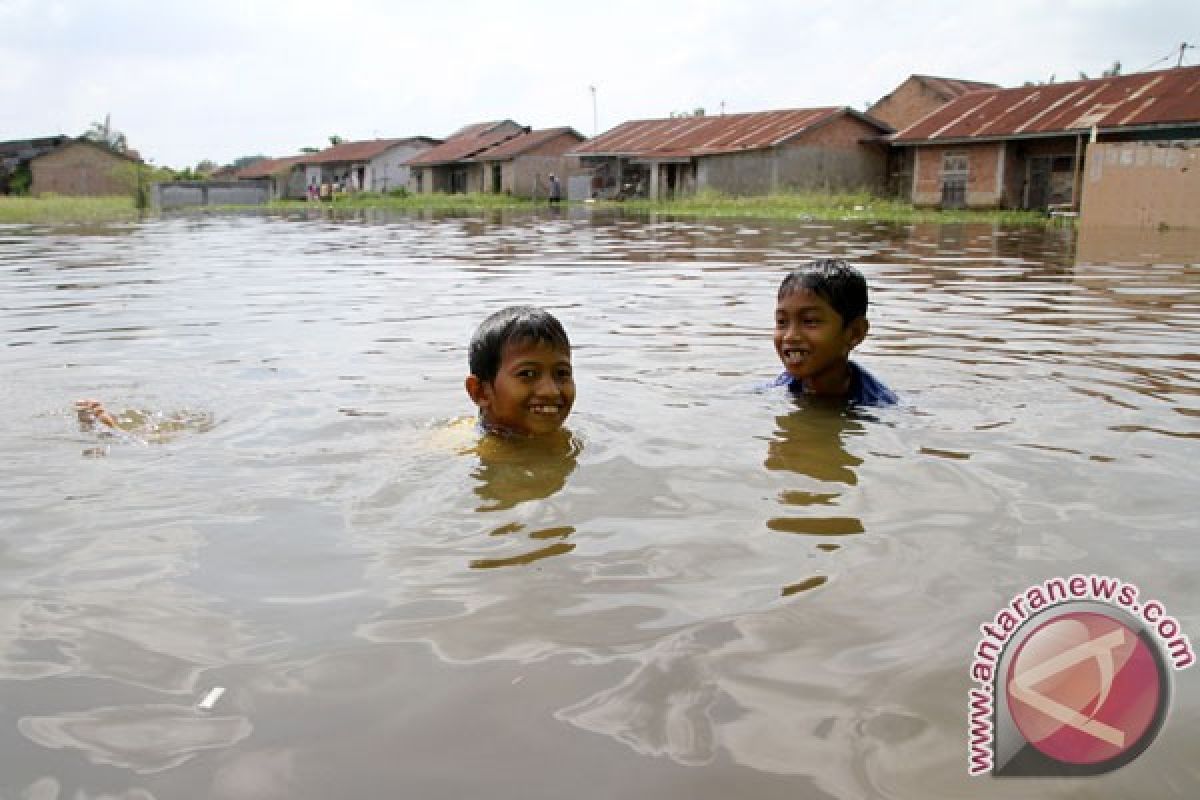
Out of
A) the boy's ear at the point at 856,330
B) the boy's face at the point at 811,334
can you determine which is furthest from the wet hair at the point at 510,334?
the boy's ear at the point at 856,330

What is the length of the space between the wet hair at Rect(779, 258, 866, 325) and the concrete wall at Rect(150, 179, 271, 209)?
4302 centimetres

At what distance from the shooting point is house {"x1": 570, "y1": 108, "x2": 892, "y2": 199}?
31000 mm

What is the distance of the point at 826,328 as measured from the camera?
4289 millimetres

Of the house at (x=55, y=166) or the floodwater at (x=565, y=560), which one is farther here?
the house at (x=55, y=166)

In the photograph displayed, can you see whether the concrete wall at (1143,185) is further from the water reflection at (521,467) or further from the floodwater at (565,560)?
the water reflection at (521,467)

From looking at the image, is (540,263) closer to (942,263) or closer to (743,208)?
(942,263)

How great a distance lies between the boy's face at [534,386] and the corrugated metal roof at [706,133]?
28.1 metres

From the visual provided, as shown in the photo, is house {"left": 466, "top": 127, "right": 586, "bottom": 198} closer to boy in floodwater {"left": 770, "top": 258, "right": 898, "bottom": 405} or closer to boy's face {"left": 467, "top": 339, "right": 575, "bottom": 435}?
Result: boy in floodwater {"left": 770, "top": 258, "right": 898, "bottom": 405}

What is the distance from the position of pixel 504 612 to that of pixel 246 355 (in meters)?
4.06

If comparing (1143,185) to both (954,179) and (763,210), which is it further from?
(763,210)

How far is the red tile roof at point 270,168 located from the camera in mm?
55750

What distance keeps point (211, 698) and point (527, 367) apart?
75.4 inches

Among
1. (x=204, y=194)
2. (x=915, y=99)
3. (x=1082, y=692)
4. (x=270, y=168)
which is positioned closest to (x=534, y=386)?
(x=1082, y=692)

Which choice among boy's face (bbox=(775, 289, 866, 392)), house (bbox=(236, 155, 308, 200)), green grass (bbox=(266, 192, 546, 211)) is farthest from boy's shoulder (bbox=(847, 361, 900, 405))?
house (bbox=(236, 155, 308, 200))
